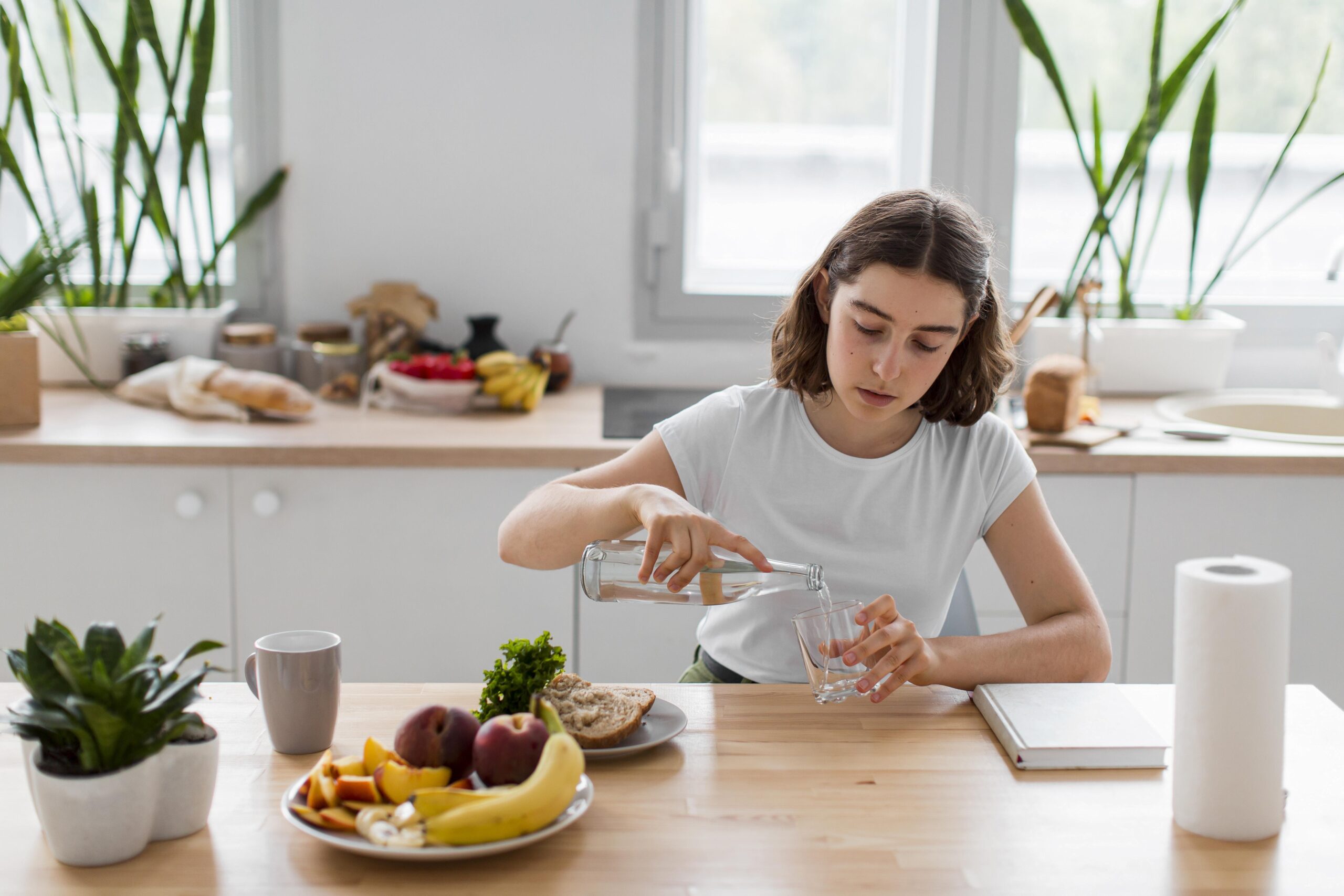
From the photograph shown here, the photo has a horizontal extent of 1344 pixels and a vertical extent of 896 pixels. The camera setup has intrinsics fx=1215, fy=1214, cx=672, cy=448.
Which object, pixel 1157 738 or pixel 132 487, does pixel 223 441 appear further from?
pixel 1157 738

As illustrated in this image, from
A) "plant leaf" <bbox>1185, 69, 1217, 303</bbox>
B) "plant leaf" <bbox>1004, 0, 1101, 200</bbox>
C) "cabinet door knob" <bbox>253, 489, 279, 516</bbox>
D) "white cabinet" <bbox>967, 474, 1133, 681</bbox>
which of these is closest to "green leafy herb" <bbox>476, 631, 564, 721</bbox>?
"cabinet door knob" <bbox>253, 489, 279, 516</bbox>

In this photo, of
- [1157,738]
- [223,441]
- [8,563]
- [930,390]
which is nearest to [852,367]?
[930,390]

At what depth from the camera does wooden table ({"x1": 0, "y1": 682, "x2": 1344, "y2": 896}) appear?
87 centimetres

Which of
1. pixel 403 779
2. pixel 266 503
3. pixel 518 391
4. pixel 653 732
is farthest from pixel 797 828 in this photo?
pixel 518 391

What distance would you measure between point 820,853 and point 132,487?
62.9 inches

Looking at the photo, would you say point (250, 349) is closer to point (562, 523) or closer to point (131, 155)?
point (131, 155)

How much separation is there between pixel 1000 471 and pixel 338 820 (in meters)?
0.93

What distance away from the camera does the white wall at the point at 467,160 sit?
8.46ft

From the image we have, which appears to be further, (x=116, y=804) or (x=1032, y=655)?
(x=1032, y=655)

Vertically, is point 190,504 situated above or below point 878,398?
below

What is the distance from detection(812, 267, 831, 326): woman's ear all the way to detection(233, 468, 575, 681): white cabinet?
2.44 ft

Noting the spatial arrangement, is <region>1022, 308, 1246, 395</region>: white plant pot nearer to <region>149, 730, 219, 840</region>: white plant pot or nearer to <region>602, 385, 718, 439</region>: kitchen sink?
<region>602, 385, 718, 439</region>: kitchen sink

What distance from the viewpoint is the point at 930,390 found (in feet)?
5.05

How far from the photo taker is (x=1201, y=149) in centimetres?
254
